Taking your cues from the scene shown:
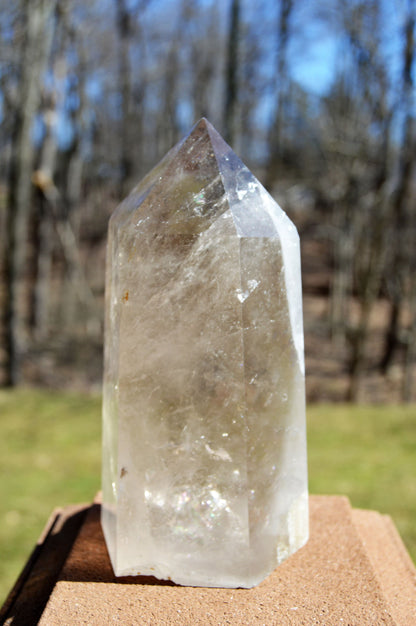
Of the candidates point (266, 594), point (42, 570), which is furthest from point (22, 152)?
point (266, 594)

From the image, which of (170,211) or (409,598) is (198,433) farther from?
(409,598)

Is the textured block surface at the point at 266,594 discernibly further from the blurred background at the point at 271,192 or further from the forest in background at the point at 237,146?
the forest in background at the point at 237,146

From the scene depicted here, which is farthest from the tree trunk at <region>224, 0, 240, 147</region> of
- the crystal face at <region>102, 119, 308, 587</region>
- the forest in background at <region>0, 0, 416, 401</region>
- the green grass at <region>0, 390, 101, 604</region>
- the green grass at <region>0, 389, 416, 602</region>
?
the crystal face at <region>102, 119, 308, 587</region>

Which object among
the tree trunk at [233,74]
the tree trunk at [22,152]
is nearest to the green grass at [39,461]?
the tree trunk at [22,152]

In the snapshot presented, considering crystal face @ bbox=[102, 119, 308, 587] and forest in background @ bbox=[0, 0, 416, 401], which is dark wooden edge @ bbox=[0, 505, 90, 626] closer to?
crystal face @ bbox=[102, 119, 308, 587]

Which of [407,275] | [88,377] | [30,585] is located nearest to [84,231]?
[88,377]

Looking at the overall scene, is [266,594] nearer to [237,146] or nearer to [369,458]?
[369,458]
